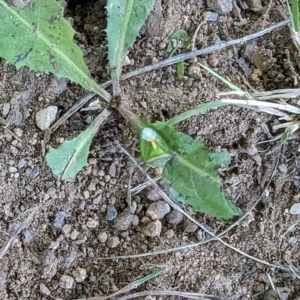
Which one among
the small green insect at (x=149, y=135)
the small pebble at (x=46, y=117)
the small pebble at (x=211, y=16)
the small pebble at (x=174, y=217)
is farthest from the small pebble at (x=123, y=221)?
the small pebble at (x=211, y=16)

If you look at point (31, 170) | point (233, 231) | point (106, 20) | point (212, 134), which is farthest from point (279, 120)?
point (31, 170)

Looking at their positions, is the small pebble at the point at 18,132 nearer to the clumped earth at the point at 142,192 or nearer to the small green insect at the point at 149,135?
the clumped earth at the point at 142,192

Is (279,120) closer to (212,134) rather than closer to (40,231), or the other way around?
(212,134)

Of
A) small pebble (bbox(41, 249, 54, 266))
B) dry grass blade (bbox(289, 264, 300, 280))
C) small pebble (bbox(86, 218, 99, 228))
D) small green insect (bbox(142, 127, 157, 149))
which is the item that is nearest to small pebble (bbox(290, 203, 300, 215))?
dry grass blade (bbox(289, 264, 300, 280))

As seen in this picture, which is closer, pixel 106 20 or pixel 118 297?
pixel 118 297

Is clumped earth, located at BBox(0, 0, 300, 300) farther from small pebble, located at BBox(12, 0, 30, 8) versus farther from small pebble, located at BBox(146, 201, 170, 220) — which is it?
small pebble, located at BBox(12, 0, 30, 8)

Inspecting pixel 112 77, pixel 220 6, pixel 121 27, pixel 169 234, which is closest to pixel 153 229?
pixel 169 234
